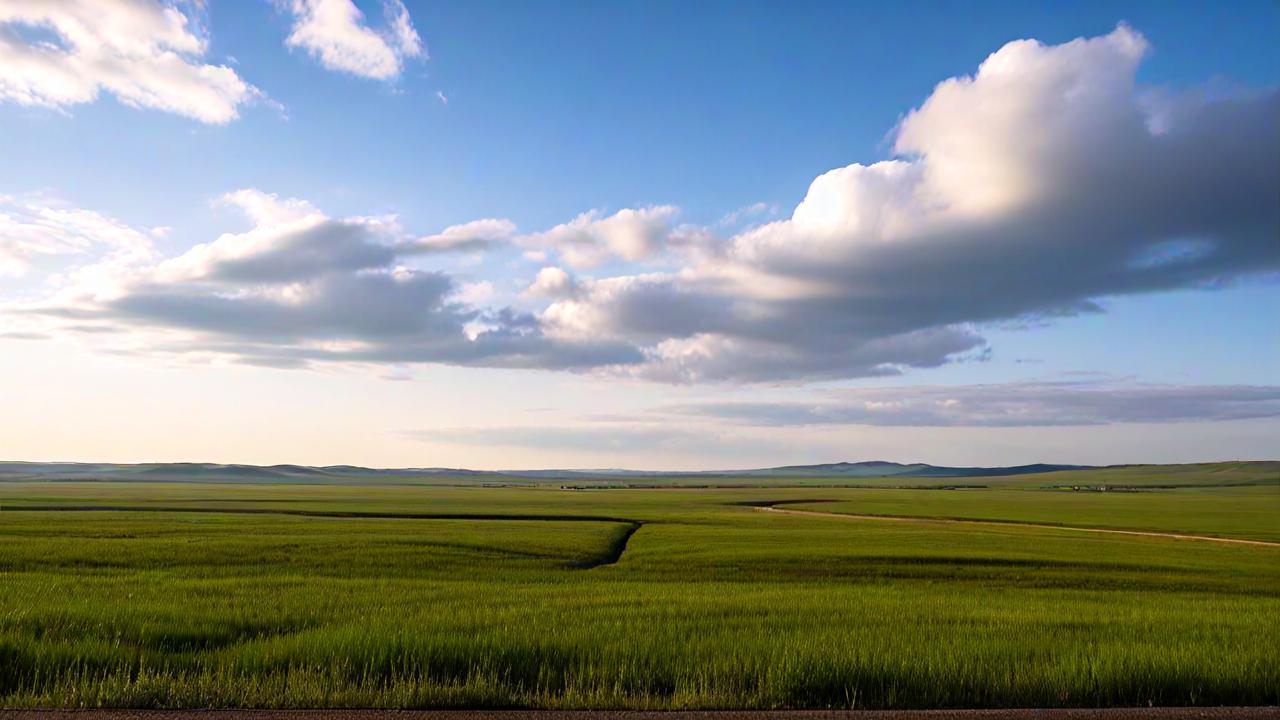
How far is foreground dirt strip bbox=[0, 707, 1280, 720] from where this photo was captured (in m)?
9.37

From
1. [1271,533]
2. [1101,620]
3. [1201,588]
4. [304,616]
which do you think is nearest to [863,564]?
[1201,588]

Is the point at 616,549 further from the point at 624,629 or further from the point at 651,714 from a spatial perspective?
the point at 651,714

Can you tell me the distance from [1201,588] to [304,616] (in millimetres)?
28887

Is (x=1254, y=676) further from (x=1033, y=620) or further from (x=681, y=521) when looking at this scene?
(x=681, y=521)

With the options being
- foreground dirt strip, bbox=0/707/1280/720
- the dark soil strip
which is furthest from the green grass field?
the dark soil strip

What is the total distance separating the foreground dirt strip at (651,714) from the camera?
937 centimetres

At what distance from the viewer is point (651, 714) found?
9.64 meters

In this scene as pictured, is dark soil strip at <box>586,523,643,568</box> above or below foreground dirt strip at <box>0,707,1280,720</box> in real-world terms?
below

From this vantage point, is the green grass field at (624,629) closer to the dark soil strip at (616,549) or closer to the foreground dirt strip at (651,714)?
the foreground dirt strip at (651,714)

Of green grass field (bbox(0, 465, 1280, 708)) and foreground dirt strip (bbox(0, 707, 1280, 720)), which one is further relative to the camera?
green grass field (bbox(0, 465, 1280, 708))

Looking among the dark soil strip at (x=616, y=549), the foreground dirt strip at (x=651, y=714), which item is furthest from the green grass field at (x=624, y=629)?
the dark soil strip at (x=616, y=549)

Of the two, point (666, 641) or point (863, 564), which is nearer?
point (666, 641)

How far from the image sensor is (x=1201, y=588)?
2848 centimetres

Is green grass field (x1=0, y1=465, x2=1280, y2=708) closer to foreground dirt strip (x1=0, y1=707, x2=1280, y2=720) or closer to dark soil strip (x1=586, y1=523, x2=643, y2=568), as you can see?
foreground dirt strip (x1=0, y1=707, x2=1280, y2=720)
